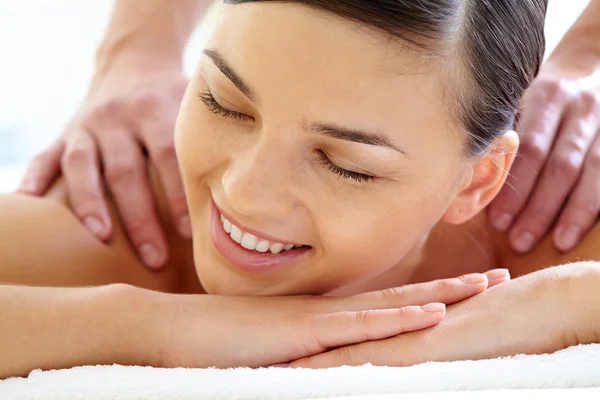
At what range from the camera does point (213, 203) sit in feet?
4.13

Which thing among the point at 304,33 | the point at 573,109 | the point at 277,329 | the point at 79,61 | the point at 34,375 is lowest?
the point at 79,61

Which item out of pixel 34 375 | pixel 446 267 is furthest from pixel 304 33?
pixel 446 267

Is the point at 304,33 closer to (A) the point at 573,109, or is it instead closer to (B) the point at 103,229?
(B) the point at 103,229

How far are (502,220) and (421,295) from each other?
0.47m

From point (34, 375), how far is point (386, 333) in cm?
45

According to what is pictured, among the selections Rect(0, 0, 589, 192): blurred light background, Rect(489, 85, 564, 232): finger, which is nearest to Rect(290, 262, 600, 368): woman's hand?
Rect(489, 85, 564, 232): finger

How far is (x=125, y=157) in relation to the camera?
155 centimetres

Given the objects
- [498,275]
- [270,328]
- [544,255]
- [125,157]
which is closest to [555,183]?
[544,255]

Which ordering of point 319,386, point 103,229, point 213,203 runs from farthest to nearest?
point 103,229 < point 213,203 < point 319,386

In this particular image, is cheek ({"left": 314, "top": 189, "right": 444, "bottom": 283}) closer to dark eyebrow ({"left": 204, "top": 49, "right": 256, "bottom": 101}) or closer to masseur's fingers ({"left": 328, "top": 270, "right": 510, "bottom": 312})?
masseur's fingers ({"left": 328, "top": 270, "right": 510, "bottom": 312})

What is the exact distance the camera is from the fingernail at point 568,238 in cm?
148

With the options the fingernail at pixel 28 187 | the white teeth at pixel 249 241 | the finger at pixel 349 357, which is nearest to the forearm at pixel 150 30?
the fingernail at pixel 28 187

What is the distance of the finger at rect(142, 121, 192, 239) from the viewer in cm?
154

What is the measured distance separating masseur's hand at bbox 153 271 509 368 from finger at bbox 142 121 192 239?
16.3 inches
